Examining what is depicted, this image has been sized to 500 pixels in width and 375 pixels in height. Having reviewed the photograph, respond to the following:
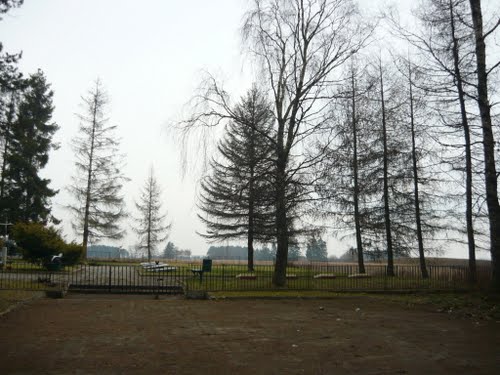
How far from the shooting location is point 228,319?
34.7 ft

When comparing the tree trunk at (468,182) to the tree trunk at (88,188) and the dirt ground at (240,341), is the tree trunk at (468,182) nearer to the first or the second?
the dirt ground at (240,341)

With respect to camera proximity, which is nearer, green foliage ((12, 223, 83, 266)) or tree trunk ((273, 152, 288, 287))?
tree trunk ((273, 152, 288, 287))

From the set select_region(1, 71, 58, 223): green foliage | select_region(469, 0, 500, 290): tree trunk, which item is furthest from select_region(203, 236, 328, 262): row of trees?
select_region(1, 71, 58, 223): green foliage

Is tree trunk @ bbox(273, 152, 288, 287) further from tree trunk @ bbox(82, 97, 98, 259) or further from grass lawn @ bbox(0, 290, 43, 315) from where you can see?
tree trunk @ bbox(82, 97, 98, 259)

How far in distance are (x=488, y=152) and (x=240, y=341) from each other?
10635mm

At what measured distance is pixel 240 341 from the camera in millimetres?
7996

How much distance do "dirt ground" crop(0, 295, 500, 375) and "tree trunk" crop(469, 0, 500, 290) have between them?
3.22 m

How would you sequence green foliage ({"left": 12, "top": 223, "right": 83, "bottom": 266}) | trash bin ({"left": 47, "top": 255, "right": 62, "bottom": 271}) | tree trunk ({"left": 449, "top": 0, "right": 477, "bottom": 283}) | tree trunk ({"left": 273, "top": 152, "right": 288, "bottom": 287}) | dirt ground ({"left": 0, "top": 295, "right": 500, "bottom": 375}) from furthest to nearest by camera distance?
trash bin ({"left": 47, "top": 255, "right": 62, "bottom": 271}) < green foliage ({"left": 12, "top": 223, "right": 83, "bottom": 266}) < tree trunk ({"left": 273, "top": 152, "right": 288, "bottom": 287}) < tree trunk ({"left": 449, "top": 0, "right": 477, "bottom": 283}) < dirt ground ({"left": 0, "top": 295, "right": 500, "bottom": 375})

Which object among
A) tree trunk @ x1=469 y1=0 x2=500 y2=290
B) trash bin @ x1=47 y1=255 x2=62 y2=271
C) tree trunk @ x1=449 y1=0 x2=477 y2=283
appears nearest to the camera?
tree trunk @ x1=469 y1=0 x2=500 y2=290

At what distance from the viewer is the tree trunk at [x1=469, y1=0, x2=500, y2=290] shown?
43.9 feet

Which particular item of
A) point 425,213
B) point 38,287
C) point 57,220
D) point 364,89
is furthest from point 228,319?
point 57,220

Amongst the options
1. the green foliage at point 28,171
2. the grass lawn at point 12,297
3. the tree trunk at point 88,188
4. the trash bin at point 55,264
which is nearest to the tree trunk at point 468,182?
the grass lawn at point 12,297

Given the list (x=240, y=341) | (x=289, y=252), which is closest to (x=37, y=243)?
(x=240, y=341)

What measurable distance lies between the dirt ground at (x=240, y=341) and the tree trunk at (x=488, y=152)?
322 centimetres
